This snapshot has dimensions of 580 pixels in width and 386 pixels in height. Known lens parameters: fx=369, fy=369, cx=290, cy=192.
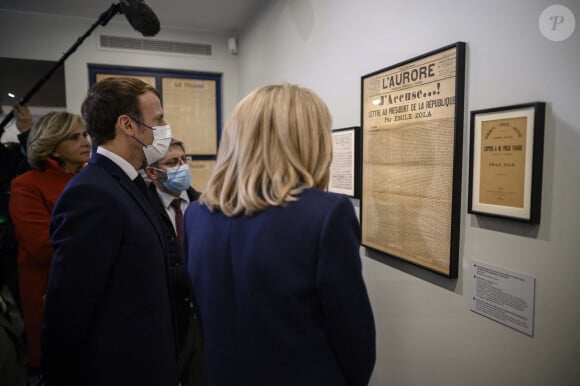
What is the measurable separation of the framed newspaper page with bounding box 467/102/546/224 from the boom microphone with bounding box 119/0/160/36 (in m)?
2.04

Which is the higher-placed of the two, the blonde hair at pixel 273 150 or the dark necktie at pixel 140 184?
the blonde hair at pixel 273 150

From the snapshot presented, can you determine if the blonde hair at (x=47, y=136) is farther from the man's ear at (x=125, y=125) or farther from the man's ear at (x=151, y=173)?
the man's ear at (x=125, y=125)

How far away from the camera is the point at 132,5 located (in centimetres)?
224

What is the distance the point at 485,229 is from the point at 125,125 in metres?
1.27

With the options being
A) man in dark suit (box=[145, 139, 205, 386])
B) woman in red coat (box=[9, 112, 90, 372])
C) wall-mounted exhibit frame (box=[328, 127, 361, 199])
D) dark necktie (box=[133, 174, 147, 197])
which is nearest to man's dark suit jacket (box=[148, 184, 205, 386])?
man in dark suit (box=[145, 139, 205, 386])

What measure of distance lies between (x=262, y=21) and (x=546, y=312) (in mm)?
2917

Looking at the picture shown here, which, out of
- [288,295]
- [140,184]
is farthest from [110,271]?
[288,295]

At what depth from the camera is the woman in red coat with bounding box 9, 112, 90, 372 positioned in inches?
72.6

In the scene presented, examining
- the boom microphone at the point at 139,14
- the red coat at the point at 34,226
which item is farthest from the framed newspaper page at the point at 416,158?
the red coat at the point at 34,226

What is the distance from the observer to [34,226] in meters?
1.83

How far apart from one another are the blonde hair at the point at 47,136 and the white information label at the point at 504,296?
1961mm

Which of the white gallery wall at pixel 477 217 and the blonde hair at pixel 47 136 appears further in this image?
the blonde hair at pixel 47 136

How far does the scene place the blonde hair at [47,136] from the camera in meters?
1.85

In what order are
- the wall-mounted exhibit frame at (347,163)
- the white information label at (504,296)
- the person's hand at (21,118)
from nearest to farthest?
the white information label at (504,296), the wall-mounted exhibit frame at (347,163), the person's hand at (21,118)
